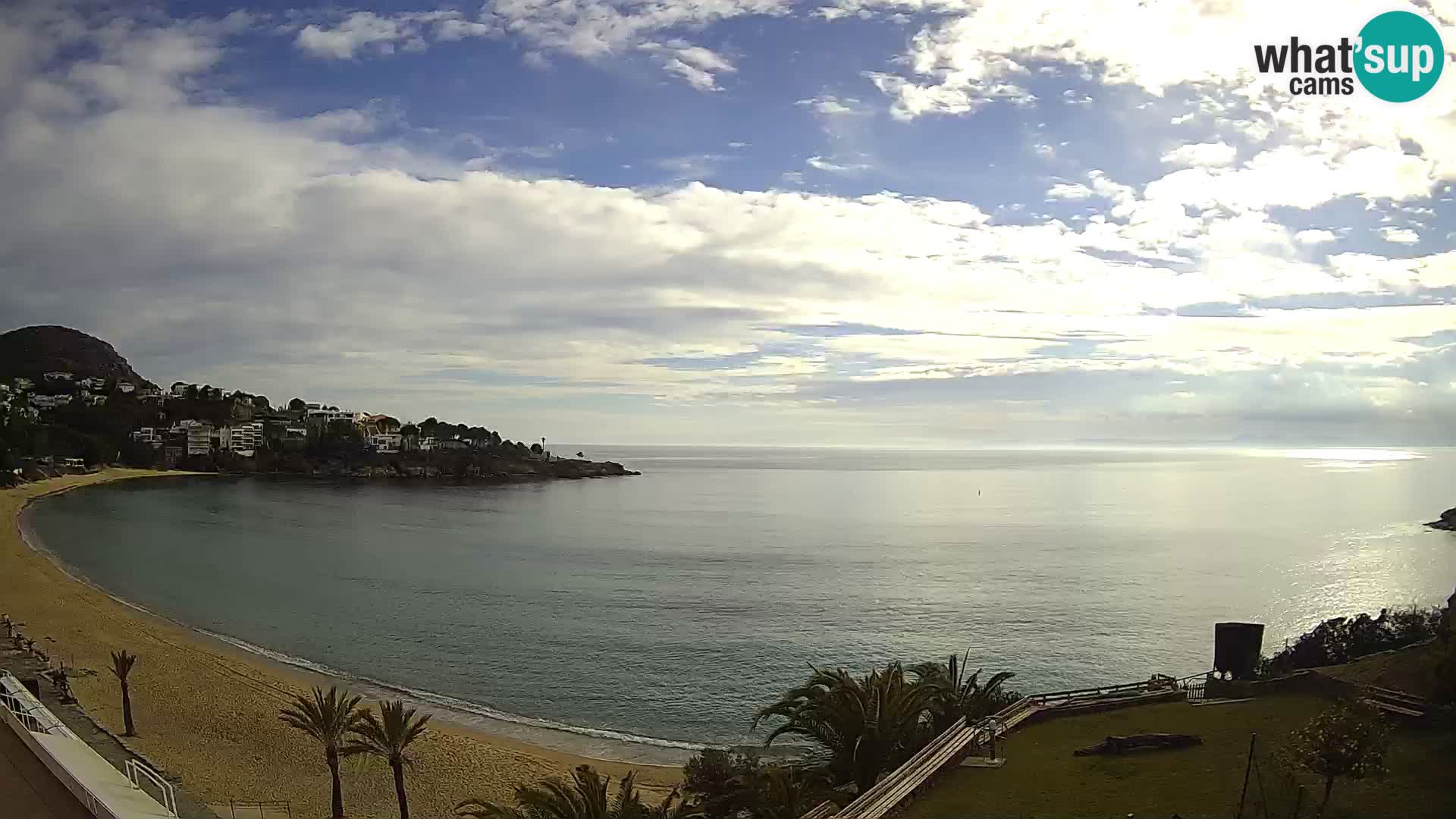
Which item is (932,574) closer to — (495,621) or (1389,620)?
(495,621)

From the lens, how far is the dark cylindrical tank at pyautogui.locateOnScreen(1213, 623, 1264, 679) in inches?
987

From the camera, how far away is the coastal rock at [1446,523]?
366ft

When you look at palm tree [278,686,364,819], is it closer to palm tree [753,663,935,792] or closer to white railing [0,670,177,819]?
white railing [0,670,177,819]

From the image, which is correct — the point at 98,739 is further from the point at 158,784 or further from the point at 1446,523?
the point at 1446,523

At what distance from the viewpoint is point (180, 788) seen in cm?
2408

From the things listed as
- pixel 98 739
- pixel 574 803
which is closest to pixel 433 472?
pixel 98 739

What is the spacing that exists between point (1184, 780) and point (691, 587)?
162ft

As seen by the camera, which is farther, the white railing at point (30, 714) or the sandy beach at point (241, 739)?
the sandy beach at point (241, 739)

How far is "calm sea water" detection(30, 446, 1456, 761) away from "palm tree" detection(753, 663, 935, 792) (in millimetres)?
11410

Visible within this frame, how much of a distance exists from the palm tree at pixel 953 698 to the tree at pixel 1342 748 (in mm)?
9561

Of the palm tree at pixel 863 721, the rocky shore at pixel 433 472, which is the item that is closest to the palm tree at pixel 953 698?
the palm tree at pixel 863 721

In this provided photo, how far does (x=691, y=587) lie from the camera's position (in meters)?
64.8

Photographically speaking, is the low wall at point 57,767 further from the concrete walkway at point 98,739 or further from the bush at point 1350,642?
the bush at point 1350,642

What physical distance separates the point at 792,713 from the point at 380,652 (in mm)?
30168
